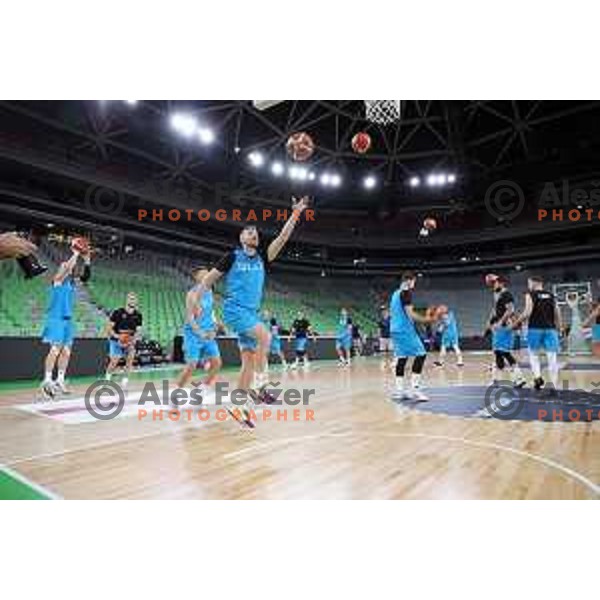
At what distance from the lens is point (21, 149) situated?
17547 mm

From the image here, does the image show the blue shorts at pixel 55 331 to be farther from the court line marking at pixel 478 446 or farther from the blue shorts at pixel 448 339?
the blue shorts at pixel 448 339

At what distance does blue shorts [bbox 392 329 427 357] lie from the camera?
7.49 m

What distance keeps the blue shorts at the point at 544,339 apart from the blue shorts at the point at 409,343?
1.86 meters

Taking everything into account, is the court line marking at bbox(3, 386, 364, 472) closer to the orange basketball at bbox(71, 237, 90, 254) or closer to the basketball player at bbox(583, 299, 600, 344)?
the orange basketball at bbox(71, 237, 90, 254)

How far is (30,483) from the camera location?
3.21 m

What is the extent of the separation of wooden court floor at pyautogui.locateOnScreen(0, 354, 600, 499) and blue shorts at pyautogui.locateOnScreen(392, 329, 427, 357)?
1.44m

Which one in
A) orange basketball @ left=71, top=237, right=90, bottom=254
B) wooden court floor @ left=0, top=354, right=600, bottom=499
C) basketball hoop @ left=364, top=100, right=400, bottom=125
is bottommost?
wooden court floor @ left=0, top=354, right=600, bottom=499

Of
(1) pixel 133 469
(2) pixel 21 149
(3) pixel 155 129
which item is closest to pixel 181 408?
(1) pixel 133 469

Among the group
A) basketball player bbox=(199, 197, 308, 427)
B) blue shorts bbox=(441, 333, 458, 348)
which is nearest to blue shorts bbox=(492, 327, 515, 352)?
basketball player bbox=(199, 197, 308, 427)

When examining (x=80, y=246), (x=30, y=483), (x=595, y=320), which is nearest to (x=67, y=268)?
(x=80, y=246)

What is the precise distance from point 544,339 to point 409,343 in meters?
2.22

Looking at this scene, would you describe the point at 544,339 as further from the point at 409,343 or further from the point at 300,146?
the point at 300,146

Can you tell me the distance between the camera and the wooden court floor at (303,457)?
3.08 metres
